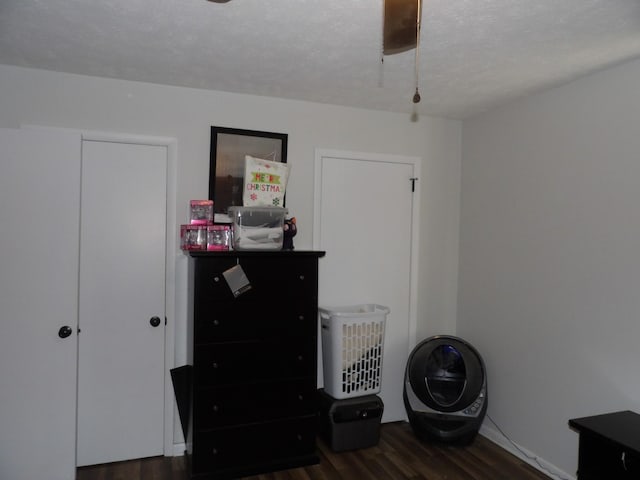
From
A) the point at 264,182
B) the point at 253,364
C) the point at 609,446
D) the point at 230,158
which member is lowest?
the point at 609,446

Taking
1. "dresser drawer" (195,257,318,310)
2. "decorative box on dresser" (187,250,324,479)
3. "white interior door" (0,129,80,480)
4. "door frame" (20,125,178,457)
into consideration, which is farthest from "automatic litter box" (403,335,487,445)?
"white interior door" (0,129,80,480)

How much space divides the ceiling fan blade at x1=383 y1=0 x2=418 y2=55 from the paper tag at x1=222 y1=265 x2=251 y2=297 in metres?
1.53

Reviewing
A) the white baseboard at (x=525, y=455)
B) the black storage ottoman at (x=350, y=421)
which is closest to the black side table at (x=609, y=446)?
the white baseboard at (x=525, y=455)

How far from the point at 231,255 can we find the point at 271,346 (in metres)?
0.62

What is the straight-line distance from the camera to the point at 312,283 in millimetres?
2787

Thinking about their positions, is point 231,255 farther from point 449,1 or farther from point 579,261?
point 579,261

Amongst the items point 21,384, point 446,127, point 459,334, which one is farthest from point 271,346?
point 446,127

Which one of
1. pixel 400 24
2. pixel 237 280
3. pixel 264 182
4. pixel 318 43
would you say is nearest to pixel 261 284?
pixel 237 280

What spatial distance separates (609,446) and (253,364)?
73.1 inches

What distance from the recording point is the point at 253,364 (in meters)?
2.63

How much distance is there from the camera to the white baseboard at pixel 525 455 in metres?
2.65

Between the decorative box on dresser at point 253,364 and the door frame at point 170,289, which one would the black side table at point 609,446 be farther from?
the door frame at point 170,289

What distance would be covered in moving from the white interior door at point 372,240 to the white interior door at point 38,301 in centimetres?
160

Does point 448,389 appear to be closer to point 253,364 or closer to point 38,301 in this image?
point 253,364
